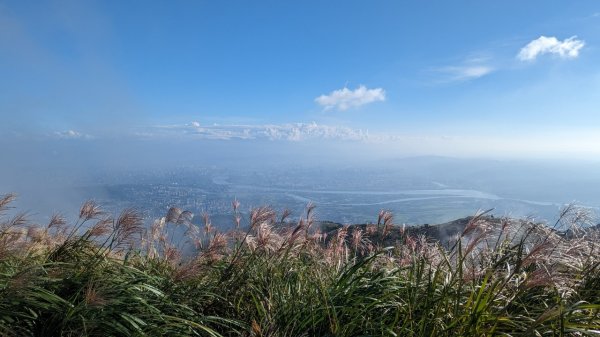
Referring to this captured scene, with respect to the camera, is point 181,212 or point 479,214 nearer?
point 479,214

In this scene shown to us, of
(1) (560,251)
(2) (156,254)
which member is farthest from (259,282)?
(1) (560,251)

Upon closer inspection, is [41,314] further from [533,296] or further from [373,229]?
[373,229]

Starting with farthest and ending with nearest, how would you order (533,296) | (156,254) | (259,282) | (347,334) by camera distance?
1. (156,254)
2. (259,282)
3. (533,296)
4. (347,334)

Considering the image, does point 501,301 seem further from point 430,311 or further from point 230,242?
point 230,242

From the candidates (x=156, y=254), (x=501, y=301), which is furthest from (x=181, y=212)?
(x=501, y=301)

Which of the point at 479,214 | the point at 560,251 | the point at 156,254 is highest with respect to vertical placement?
the point at 479,214

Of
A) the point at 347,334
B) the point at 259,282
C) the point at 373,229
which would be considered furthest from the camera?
the point at 373,229

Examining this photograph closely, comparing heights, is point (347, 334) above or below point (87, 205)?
below
